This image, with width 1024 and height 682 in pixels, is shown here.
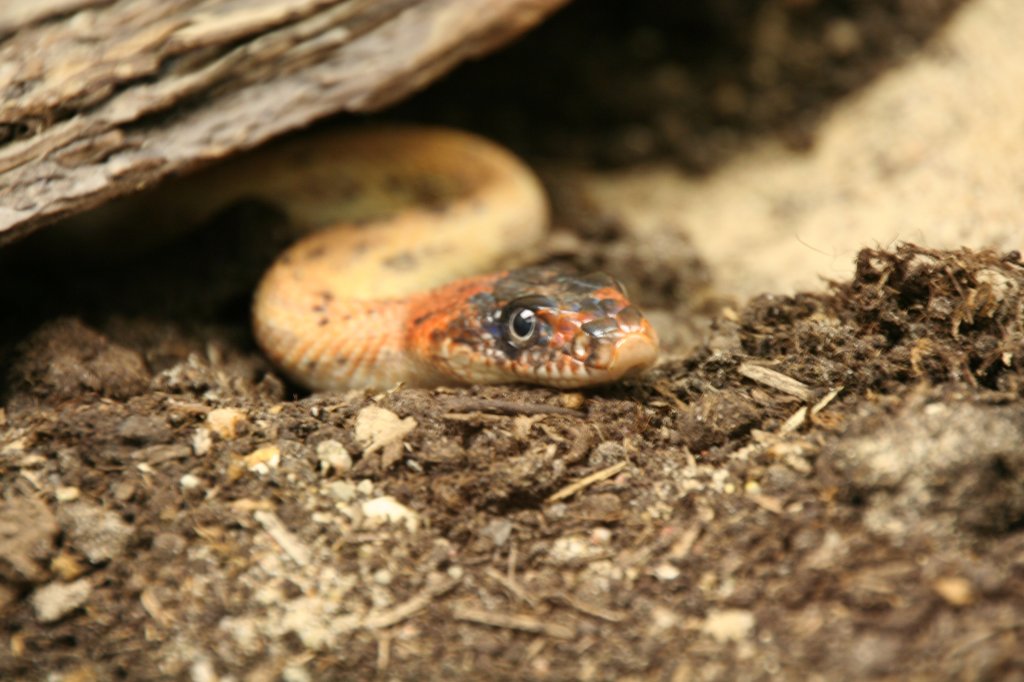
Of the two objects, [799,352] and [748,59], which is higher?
[748,59]


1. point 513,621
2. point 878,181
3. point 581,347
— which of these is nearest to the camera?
point 513,621

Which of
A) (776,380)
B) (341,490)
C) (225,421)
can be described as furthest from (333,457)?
(776,380)

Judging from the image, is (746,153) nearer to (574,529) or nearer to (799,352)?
(799,352)

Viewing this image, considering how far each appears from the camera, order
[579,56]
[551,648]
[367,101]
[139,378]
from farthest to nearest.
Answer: [579,56] < [367,101] < [139,378] < [551,648]

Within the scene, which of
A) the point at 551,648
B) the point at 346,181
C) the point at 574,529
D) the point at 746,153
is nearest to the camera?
the point at 551,648

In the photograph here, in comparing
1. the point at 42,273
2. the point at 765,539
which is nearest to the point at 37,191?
→ the point at 42,273

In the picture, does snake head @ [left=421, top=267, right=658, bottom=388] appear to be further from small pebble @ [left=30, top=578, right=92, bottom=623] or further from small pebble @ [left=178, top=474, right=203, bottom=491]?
small pebble @ [left=30, top=578, right=92, bottom=623]

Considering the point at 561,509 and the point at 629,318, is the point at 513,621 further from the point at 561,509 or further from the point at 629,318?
the point at 629,318
